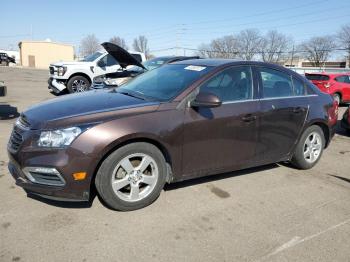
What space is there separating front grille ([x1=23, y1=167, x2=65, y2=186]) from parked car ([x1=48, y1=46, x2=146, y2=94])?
30.3 ft

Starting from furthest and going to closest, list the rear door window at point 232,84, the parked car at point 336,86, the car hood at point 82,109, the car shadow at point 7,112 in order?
the parked car at point 336,86, the car shadow at point 7,112, the rear door window at point 232,84, the car hood at point 82,109

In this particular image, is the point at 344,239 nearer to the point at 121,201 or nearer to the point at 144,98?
Result: the point at 121,201

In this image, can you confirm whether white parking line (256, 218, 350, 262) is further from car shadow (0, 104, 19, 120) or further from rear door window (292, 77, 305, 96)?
car shadow (0, 104, 19, 120)

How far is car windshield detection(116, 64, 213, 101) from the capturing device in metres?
Result: 3.96

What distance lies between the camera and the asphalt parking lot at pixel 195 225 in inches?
113

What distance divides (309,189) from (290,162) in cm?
86

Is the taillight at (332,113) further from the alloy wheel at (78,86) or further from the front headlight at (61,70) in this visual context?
the front headlight at (61,70)

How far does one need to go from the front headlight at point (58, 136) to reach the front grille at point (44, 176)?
9.5 inches

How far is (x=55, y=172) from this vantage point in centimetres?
318

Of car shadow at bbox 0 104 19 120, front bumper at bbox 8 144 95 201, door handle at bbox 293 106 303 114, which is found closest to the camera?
front bumper at bbox 8 144 95 201

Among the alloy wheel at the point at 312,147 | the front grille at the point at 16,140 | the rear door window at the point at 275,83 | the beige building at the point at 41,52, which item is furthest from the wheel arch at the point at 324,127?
the beige building at the point at 41,52

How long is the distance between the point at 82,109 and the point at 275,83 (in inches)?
106

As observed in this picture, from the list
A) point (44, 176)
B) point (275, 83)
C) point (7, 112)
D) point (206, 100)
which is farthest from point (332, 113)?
point (7, 112)

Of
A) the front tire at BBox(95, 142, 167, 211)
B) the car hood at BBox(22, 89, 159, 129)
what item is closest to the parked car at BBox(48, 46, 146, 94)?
the car hood at BBox(22, 89, 159, 129)
